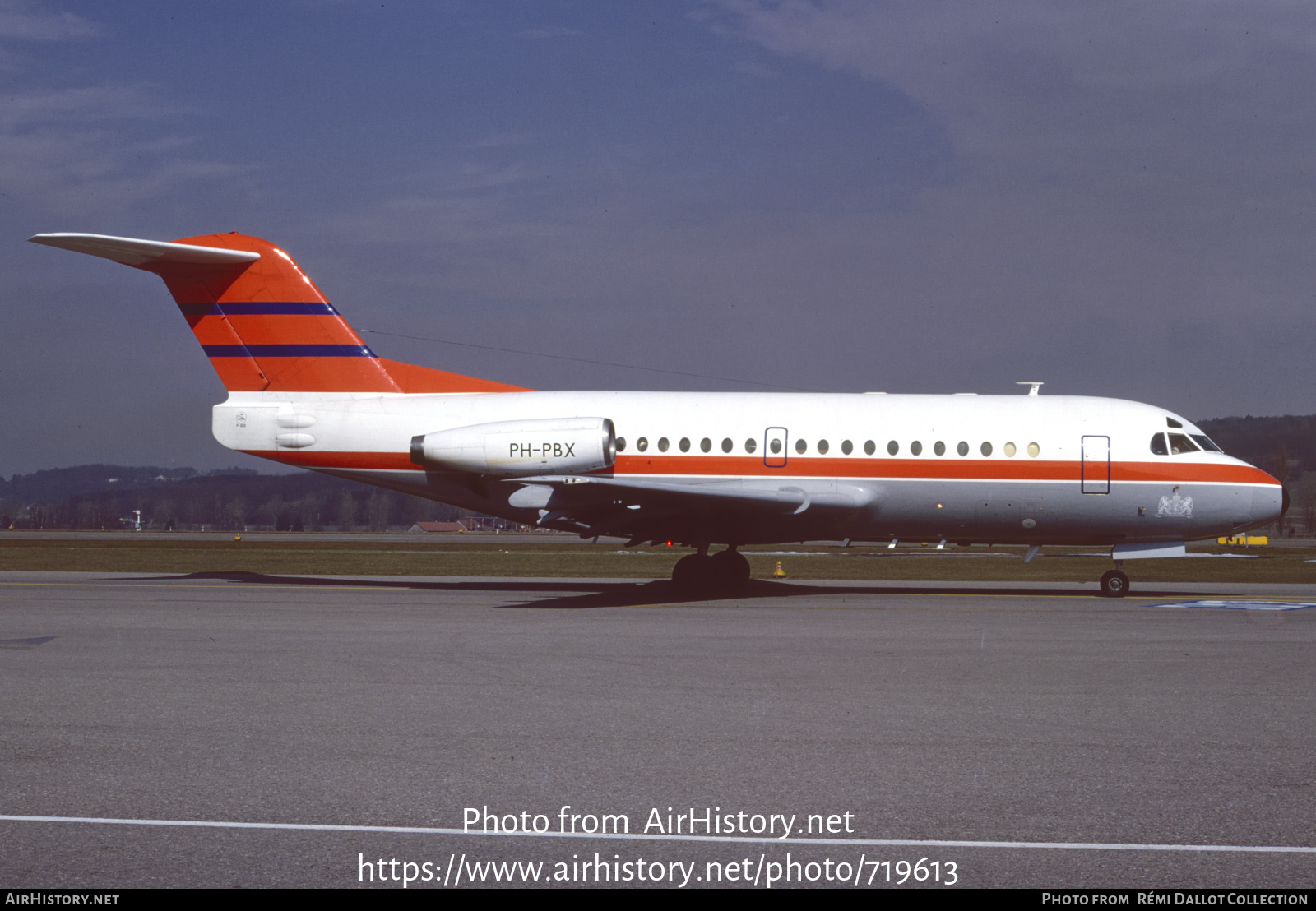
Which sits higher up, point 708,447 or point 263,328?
point 263,328

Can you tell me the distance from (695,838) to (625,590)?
17.1 m

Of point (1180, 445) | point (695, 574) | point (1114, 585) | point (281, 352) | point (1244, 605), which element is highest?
point (281, 352)

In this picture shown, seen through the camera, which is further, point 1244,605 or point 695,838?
point 1244,605

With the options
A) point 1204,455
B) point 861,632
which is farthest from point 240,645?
point 1204,455

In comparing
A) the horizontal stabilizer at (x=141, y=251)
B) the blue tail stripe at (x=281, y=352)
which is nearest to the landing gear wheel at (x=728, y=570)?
the blue tail stripe at (x=281, y=352)

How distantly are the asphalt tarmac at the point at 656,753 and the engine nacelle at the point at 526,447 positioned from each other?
582 centimetres

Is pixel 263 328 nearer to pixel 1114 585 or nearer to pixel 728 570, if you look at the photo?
pixel 728 570

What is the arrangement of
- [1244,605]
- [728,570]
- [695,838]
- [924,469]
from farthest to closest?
[728,570]
[924,469]
[1244,605]
[695,838]

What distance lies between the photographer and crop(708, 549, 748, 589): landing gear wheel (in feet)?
73.8

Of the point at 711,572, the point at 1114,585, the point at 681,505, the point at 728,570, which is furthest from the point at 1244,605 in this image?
the point at 681,505

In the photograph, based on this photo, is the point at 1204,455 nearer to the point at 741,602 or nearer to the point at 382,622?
the point at 741,602

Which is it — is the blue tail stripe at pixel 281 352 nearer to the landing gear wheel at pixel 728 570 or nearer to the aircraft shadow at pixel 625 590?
the aircraft shadow at pixel 625 590

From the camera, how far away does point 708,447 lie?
21406 millimetres
